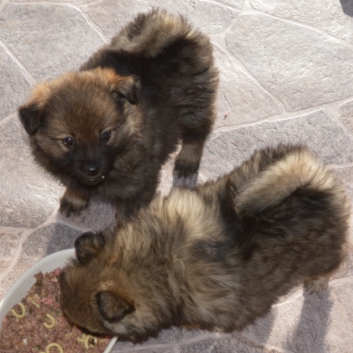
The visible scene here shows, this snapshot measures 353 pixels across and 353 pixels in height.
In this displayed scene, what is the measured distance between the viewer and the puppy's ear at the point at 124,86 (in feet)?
9.52

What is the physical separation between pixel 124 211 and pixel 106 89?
2.79 feet

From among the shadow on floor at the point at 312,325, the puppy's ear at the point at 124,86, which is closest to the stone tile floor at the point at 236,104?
the shadow on floor at the point at 312,325

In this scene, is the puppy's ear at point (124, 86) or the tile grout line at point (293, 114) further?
the tile grout line at point (293, 114)

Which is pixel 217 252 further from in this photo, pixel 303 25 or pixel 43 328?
pixel 303 25

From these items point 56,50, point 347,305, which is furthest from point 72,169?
point 347,305

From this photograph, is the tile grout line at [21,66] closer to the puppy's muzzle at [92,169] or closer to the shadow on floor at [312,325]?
the puppy's muzzle at [92,169]

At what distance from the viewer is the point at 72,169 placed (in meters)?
3.01

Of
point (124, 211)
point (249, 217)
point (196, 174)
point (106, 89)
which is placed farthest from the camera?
point (196, 174)

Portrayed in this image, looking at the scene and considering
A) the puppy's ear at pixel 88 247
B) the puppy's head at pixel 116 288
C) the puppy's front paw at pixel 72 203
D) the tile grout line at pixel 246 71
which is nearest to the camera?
the puppy's head at pixel 116 288

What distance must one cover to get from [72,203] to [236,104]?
1548mm

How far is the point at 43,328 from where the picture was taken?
10.3 feet

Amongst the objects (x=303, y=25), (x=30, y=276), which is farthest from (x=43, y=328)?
(x=303, y=25)

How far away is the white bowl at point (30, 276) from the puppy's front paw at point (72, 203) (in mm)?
541

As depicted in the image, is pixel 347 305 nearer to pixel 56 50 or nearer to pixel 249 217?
pixel 249 217
